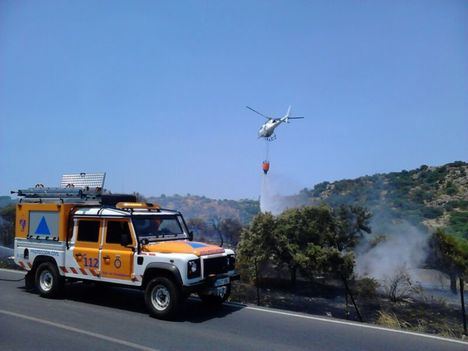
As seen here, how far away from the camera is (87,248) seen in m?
10.5

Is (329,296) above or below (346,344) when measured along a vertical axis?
below

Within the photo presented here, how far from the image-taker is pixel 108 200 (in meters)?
11.2

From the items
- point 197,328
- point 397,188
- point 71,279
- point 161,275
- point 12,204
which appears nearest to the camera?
point 197,328

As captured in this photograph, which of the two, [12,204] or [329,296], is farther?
[12,204]

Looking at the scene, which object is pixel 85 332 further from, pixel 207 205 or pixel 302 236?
pixel 207 205

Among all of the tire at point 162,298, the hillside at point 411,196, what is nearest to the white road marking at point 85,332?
the tire at point 162,298

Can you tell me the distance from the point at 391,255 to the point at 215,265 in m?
50.2

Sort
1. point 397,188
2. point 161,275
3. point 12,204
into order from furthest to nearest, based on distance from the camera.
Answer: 1. point 397,188
2. point 12,204
3. point 161,275

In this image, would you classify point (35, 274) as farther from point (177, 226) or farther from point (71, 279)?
point (177, 226)

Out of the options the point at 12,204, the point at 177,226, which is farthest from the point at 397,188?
the point at 177,226

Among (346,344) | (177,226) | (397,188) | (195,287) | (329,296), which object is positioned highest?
(397,188)

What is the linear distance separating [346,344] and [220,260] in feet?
10.9

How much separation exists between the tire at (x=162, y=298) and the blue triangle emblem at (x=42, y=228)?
3.73 m

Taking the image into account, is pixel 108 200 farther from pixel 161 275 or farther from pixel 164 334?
pixel 164 334
